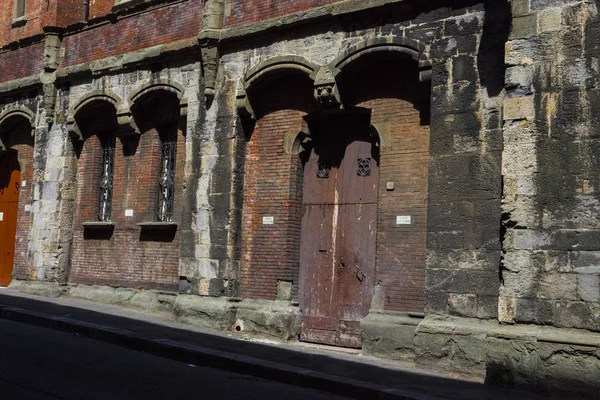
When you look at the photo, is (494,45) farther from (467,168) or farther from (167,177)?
(167,177)

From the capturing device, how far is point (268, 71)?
1208cm

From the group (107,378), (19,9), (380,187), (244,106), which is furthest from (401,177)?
(19,9)

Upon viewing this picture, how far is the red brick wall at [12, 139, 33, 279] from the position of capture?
16859 millimetres

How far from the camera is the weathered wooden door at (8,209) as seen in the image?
1756 cm

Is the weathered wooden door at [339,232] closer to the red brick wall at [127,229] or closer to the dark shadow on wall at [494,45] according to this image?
the dark shadow on wall at [494,45]

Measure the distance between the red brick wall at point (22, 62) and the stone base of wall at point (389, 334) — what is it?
10.2 meters

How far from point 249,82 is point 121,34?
13.2 ft

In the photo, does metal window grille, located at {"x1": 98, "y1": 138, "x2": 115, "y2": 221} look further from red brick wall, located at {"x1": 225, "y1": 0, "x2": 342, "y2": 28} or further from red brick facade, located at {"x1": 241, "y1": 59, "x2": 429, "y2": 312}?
red brick wall, located at {"x1": 225, "y1": 0, "x2": 342, "y2": 28}

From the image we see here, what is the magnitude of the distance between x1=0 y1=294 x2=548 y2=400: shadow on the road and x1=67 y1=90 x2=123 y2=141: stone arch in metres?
4.05

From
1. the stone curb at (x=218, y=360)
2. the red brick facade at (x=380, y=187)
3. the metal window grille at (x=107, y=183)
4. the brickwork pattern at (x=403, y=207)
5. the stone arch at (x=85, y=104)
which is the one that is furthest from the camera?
the metal window grille at (x=107, y=183)

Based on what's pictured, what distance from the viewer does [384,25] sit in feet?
35.5

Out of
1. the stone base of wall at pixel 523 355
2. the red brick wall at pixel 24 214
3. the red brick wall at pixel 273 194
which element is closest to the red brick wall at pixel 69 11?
the red brick wall at pixel 24 214

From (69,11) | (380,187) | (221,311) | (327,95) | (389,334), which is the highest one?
(69,11)

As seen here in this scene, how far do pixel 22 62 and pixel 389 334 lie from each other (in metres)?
11.6
